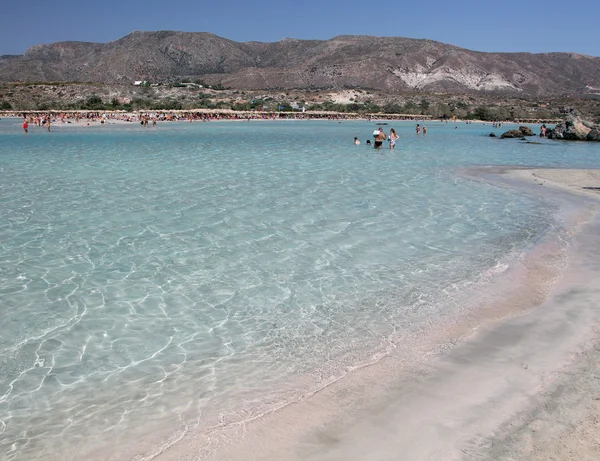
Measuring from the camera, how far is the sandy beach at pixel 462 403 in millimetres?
3781

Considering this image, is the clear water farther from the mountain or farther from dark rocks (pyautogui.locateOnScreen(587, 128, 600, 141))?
the mountain

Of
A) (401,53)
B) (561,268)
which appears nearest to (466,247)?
(561,268)

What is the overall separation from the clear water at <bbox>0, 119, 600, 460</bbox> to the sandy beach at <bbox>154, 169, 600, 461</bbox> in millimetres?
305

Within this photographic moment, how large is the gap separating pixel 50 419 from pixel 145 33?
213256 millimetres

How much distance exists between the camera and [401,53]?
170 m

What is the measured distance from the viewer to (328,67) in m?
151

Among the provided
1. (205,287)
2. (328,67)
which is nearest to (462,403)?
(205,287)

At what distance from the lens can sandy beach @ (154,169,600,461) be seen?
12.4ft

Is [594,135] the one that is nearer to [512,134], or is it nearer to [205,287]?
[512,134]

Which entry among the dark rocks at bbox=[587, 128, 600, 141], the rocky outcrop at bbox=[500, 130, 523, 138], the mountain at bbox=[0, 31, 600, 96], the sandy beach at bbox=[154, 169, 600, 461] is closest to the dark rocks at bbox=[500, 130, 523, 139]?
the rocky outcrop at bbox=[500, 130, 523, 138]

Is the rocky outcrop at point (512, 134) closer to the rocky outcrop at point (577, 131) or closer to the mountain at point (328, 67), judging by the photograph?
the rocky outcrop at point (577, 131)

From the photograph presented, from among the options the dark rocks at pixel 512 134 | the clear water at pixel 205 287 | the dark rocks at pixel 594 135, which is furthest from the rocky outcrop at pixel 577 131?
the clear water at pixel 205 287

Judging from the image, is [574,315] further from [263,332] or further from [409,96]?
[409,96]

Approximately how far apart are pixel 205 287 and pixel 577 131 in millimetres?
42088
